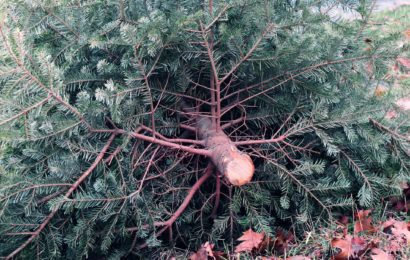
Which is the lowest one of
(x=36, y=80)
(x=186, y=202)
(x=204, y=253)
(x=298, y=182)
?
(x=204, y=253)

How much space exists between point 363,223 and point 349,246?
0.34m

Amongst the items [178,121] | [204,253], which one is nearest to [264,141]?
[178,121]

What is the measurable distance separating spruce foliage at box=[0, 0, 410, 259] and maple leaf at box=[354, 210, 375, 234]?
8 centimetres

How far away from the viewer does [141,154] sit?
2697mm

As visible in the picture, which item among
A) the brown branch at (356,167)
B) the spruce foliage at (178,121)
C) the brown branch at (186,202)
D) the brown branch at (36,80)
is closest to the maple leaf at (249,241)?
the spruce foliage at (178,121)

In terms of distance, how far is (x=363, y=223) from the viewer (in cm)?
284

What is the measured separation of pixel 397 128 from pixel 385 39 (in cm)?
55

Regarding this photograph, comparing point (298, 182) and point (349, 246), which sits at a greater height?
point (298, 182)

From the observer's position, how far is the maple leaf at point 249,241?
2668 millimetres

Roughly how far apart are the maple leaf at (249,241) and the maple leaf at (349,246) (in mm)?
388

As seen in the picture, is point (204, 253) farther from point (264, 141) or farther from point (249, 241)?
point (264, 141)

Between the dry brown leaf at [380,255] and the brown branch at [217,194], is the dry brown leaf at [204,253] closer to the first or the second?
the brown branch at [217,194]

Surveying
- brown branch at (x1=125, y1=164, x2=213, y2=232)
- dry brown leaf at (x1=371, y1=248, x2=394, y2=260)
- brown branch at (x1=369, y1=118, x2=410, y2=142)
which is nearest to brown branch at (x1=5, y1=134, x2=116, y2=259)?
brown branch at (x1=125, y1=164, x2=213, y2=232)

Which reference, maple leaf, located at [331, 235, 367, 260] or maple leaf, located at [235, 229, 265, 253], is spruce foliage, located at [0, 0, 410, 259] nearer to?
maple leaf, located at [235, 229, 265, 253]
